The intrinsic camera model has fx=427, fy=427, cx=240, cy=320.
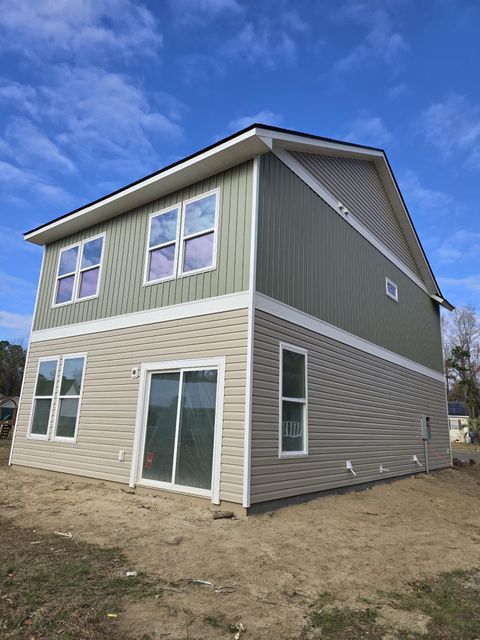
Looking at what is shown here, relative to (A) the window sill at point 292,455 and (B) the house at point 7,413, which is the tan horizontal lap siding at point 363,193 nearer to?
(A) the window sill at point 292,455

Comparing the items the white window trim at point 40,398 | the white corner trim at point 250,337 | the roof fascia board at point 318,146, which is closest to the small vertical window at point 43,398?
the white window trim at point 40,398

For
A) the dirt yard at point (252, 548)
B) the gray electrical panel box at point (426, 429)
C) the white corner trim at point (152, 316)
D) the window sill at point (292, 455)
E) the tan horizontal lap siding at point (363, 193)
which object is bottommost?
the dirt yard at point (252, 548)

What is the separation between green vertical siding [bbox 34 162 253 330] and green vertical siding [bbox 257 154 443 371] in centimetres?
35

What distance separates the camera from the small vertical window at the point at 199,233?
7.73m

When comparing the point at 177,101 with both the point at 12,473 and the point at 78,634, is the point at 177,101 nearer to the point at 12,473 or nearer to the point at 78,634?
the point at 12,473

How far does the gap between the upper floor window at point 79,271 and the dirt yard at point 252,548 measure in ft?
14.2

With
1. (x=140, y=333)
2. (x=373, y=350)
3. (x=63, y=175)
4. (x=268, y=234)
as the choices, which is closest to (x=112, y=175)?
(x=63, y=175)

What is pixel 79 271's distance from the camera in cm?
1052

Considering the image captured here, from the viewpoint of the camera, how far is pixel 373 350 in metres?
10.9

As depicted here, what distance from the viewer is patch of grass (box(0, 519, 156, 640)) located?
2.84 meters

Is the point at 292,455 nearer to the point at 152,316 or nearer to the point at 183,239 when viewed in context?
the point at 152,316

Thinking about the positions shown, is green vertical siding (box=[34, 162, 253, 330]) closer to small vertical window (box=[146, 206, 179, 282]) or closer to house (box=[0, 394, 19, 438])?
small vertical window (box=[146, 206, 179, 282])

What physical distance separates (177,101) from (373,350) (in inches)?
335

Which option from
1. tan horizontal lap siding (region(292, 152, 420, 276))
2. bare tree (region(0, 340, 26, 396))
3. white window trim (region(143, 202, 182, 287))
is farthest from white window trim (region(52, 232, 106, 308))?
bare tree (region(0, 340, 26, 396))
